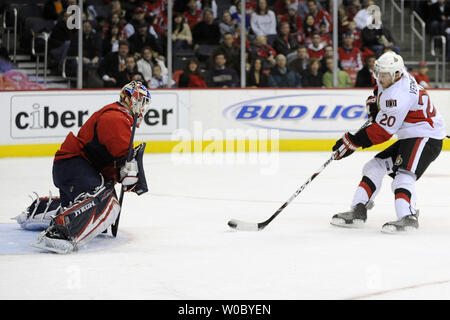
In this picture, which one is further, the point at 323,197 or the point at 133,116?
the point at 323,197

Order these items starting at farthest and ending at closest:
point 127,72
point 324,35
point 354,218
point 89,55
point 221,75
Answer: point 324,35 < point 221,75 < point 127,72 < point 89,55 < point 354,218

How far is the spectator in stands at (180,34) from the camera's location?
34.2ft

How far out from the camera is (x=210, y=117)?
1031 cm

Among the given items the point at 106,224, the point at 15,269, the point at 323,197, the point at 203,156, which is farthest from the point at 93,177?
the point at 203,156

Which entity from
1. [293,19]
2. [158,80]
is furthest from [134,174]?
[293,19]

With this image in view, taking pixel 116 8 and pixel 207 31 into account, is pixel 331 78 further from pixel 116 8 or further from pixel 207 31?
pixel 116 8

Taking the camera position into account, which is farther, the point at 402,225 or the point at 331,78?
the point at 331,78

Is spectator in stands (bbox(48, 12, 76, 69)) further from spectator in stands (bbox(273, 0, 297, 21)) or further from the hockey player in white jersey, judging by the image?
the hockey player in white jersey

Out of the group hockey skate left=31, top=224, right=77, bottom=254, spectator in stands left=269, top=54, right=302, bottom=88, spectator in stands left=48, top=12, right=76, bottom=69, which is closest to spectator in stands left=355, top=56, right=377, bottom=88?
spectator in stands left=269, top=54, right=302, bottom=88

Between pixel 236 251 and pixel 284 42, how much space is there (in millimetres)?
→ 6379

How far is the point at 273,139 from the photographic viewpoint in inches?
410

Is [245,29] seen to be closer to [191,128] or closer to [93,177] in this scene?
[191,128]

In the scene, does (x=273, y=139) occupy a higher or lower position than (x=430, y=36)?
lower

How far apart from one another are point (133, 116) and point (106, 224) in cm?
66
